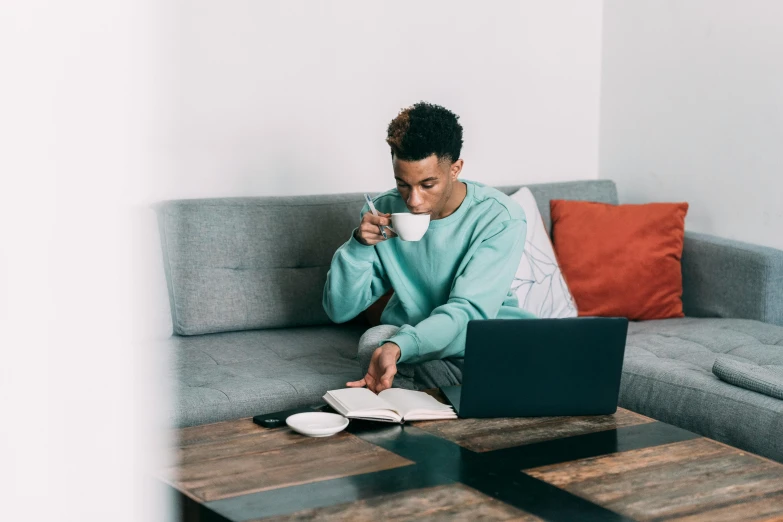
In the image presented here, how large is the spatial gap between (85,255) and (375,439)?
0.74 metres

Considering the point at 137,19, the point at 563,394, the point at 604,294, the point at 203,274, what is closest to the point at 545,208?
the point at 604,294

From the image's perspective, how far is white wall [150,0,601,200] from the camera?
256cm

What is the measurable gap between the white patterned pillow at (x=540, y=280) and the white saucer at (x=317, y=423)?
115cm

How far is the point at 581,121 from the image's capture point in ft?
10.7

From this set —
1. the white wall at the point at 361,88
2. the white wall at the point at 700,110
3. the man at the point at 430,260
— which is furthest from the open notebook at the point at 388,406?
the white wall at the point at 700,110

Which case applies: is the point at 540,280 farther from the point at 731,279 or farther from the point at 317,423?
the point at 317,423

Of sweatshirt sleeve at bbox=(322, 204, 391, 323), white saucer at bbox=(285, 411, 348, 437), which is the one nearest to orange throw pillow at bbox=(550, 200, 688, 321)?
sweatshirt sleeve at bbox=(322, 204, 391, 323)

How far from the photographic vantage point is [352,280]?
2.03 metres

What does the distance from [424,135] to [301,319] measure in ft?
2.66

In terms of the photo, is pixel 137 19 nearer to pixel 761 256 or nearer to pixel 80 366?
pixel 80 366

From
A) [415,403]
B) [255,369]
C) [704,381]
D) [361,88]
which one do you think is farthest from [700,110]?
[415,403]

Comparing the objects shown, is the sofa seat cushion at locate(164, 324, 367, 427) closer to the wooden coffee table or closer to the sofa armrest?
the wooden coffee table

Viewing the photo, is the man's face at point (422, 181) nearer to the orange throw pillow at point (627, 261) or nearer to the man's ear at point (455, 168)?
the man's ear at point (455, 168)

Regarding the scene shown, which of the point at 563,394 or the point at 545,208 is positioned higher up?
the point at 545,208
